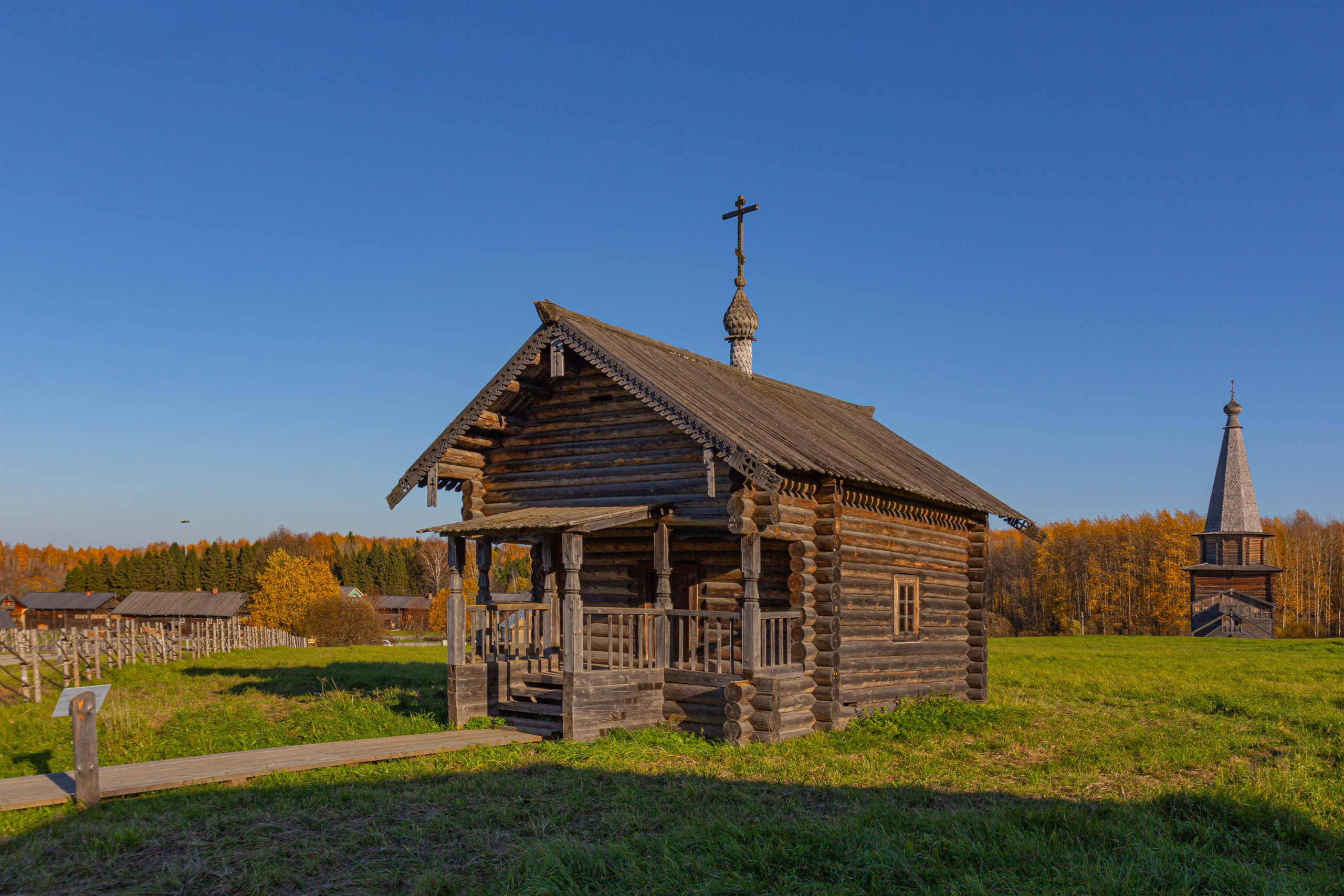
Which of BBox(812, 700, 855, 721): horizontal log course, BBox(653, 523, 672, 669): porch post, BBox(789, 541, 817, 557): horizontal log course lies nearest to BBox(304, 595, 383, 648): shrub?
BBox(653, 523, 672, 669): porch post

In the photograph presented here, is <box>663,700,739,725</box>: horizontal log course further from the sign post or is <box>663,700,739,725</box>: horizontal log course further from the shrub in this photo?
the shrub

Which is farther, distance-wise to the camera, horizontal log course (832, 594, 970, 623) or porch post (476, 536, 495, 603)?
horizontal log course (832, 594, 970, 623)

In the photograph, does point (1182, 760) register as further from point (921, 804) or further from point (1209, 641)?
point (1209, 641)

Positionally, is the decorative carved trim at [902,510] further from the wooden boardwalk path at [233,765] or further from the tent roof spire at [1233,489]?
the tent roof spire at [1233,489]

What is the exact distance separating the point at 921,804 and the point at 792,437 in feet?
26.6

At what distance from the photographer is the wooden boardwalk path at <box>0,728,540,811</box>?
34.1ft

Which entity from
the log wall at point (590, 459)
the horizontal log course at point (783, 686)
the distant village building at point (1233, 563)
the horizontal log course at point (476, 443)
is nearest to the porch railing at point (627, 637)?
the horizontal log course at point (783, 686)

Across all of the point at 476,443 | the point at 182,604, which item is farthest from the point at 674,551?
the point at 182,604

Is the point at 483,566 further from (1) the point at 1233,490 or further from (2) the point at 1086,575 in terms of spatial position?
(2) the point at 1086,575

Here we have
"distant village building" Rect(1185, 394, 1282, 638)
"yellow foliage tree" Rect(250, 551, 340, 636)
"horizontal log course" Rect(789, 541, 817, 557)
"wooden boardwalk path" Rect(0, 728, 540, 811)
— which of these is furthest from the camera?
"yellow foliage tree" Rect(250, 551, 340, 636)

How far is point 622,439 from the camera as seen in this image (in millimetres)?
17297

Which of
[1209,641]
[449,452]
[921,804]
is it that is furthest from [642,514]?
[1209,641]

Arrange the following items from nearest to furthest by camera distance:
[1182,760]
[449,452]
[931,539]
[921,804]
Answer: [921,804], [1182,760], [449,452], [931,539]

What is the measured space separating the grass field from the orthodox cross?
10.6 meters
